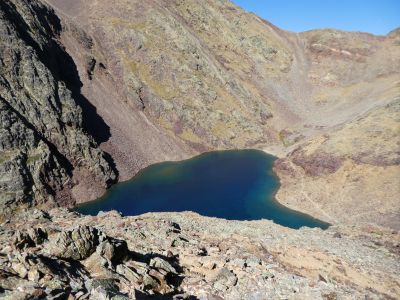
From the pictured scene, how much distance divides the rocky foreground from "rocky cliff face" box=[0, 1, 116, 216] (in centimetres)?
2971

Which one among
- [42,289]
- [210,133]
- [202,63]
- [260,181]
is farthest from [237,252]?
[202,63]

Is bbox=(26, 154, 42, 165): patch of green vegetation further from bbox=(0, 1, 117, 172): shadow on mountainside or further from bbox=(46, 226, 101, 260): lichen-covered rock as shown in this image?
bbox=(46, 226, 101, 260): lichen-covered rock

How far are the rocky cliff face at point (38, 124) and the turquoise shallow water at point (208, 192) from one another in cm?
698

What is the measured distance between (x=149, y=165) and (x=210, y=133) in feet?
89.7

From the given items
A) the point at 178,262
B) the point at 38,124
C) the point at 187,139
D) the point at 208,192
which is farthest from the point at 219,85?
the point at 178,262

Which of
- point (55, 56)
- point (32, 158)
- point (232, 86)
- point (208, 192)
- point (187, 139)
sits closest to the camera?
point (32, 158)

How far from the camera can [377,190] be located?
7244 centimetres

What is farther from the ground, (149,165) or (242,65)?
(242,65)

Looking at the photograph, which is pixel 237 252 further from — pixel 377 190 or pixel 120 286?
pixel 377 190

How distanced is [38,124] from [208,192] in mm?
38366

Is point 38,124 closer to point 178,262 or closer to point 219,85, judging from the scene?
point 178,262

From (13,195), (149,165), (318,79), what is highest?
(318,79)

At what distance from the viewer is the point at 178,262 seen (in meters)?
28.9

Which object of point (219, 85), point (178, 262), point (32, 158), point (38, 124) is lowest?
point (32, 158)
